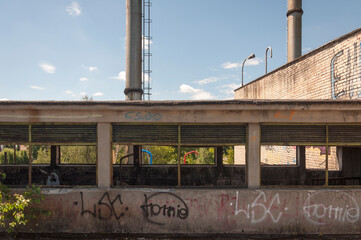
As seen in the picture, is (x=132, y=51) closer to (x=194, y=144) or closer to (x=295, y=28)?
(x=194, y=144)

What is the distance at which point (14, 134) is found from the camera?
5824mm

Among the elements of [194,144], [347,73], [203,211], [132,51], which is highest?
[132,51]

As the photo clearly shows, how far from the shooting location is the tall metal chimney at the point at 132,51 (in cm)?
1477

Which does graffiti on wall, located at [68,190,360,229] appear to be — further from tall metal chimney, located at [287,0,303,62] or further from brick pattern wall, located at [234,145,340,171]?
tall metal chimney, located at [287,0,303,62]

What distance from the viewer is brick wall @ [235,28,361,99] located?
7.83 metres

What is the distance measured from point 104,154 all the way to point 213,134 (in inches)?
111

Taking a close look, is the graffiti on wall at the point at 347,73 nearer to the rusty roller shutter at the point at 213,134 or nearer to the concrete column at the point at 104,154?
the rusty roller shutter at the point at 213,134

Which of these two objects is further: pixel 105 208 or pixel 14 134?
pixel 14 134

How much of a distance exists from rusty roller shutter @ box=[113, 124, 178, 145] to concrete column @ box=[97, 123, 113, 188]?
0.19 metres

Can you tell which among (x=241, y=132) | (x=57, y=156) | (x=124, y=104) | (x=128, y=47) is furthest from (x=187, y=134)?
(x=128, y=47)

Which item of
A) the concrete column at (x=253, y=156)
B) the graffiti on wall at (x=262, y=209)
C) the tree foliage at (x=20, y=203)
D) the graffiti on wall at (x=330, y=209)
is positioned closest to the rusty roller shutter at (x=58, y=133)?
the tree foliage at (x=20, y=203)

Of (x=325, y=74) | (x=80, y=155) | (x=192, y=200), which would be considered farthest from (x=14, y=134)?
(x=80, y=155)

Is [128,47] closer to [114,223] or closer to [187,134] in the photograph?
[187,134]

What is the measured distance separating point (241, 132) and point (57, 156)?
278 inches
